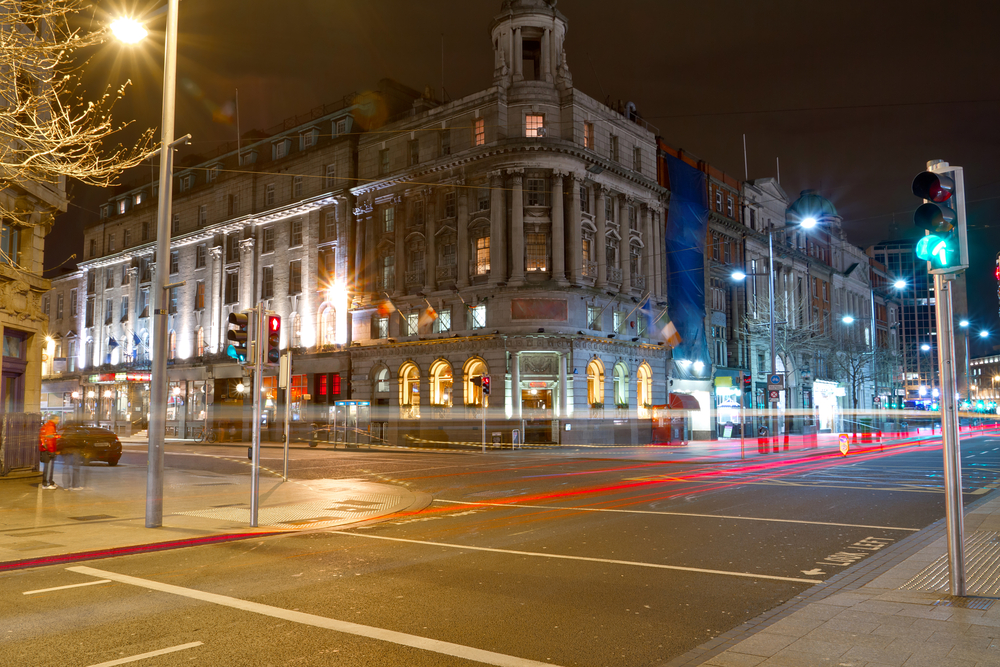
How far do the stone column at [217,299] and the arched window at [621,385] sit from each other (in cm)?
3518

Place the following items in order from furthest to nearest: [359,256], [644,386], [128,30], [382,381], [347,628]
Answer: [359,256] → [382,381] → [644,386] → [128,30] → [347,628]

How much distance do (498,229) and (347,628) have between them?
4016 cm

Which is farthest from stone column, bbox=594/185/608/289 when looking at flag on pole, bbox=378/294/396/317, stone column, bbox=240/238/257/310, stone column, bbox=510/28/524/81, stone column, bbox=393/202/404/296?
stone column, bbox=240/238/257/310

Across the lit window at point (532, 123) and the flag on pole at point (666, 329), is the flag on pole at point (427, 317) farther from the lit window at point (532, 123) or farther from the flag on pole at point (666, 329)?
the flag on pole at point (666, 329)

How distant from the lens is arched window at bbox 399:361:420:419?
50.1 metres

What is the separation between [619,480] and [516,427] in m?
22.6

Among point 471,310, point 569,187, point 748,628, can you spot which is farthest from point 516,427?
point 748,628

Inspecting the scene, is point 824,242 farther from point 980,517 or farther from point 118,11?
point 118,11

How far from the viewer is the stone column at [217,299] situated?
6394 cm

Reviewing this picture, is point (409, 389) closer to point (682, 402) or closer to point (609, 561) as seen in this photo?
point (682, 402)

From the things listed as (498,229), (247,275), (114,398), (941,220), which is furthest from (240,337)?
(114,398)

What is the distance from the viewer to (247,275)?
62.1 meters

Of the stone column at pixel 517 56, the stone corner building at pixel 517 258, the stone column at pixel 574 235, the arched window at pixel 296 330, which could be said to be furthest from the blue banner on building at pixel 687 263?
the arched window at pixel 296 330

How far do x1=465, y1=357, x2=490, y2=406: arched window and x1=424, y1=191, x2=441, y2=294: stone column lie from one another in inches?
231
